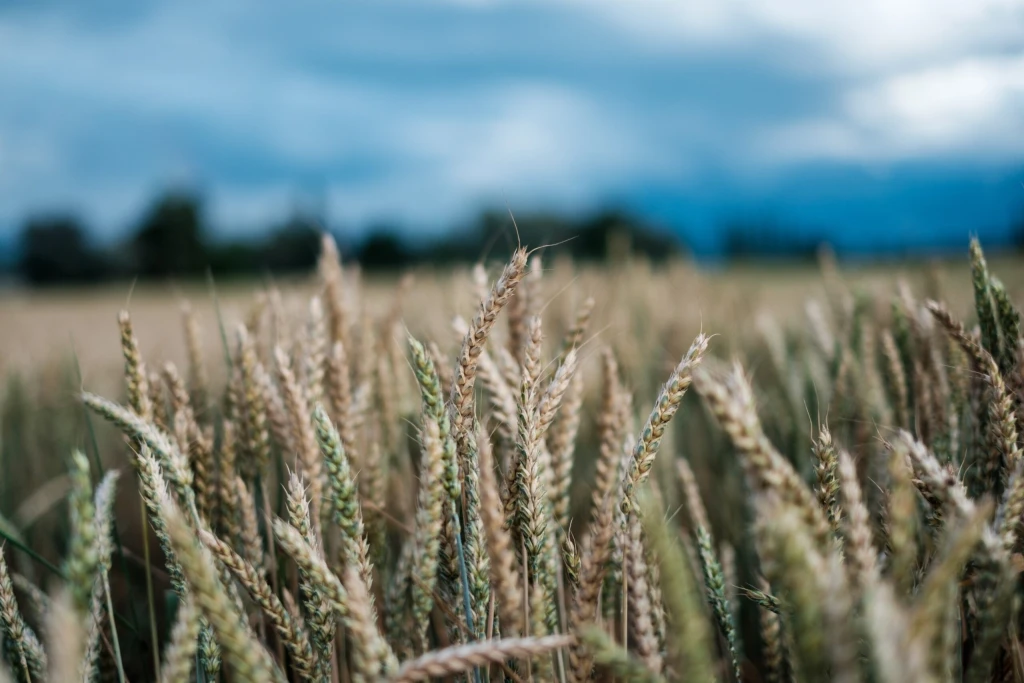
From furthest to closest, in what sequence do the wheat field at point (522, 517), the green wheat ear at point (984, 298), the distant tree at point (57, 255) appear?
the distant tree at point (57, 255) → the green wheat ear at point (984, 298) → the wheat field at point (522, 517)

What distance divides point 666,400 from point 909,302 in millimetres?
1026

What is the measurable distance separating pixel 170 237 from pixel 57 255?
6.68m

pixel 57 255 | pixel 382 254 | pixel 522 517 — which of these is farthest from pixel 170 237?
pixel 522 517

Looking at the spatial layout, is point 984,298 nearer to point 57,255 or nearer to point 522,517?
point 522,517

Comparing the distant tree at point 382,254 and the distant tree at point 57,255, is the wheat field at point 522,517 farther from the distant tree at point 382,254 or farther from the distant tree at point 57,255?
the distant tree at point 57,255

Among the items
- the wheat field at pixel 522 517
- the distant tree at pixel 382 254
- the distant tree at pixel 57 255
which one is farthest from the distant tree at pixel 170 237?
the wheat field at pixel 522 517

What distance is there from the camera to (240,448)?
1.44m

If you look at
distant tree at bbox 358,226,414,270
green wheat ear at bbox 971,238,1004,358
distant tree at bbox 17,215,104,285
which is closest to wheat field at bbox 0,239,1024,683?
green wheat ear at bbox 971,238,1004,358

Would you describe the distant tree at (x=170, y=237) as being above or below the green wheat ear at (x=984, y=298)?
above

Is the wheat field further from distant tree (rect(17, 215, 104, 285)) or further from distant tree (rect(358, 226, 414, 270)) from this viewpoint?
distant tree (rect(17, 215, 104, 285))

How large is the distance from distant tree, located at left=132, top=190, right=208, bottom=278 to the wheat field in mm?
45717

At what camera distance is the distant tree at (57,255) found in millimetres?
39625

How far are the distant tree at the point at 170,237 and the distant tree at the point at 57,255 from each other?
3098 mm

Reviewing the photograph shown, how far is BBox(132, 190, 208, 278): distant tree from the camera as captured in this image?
42938 mm
